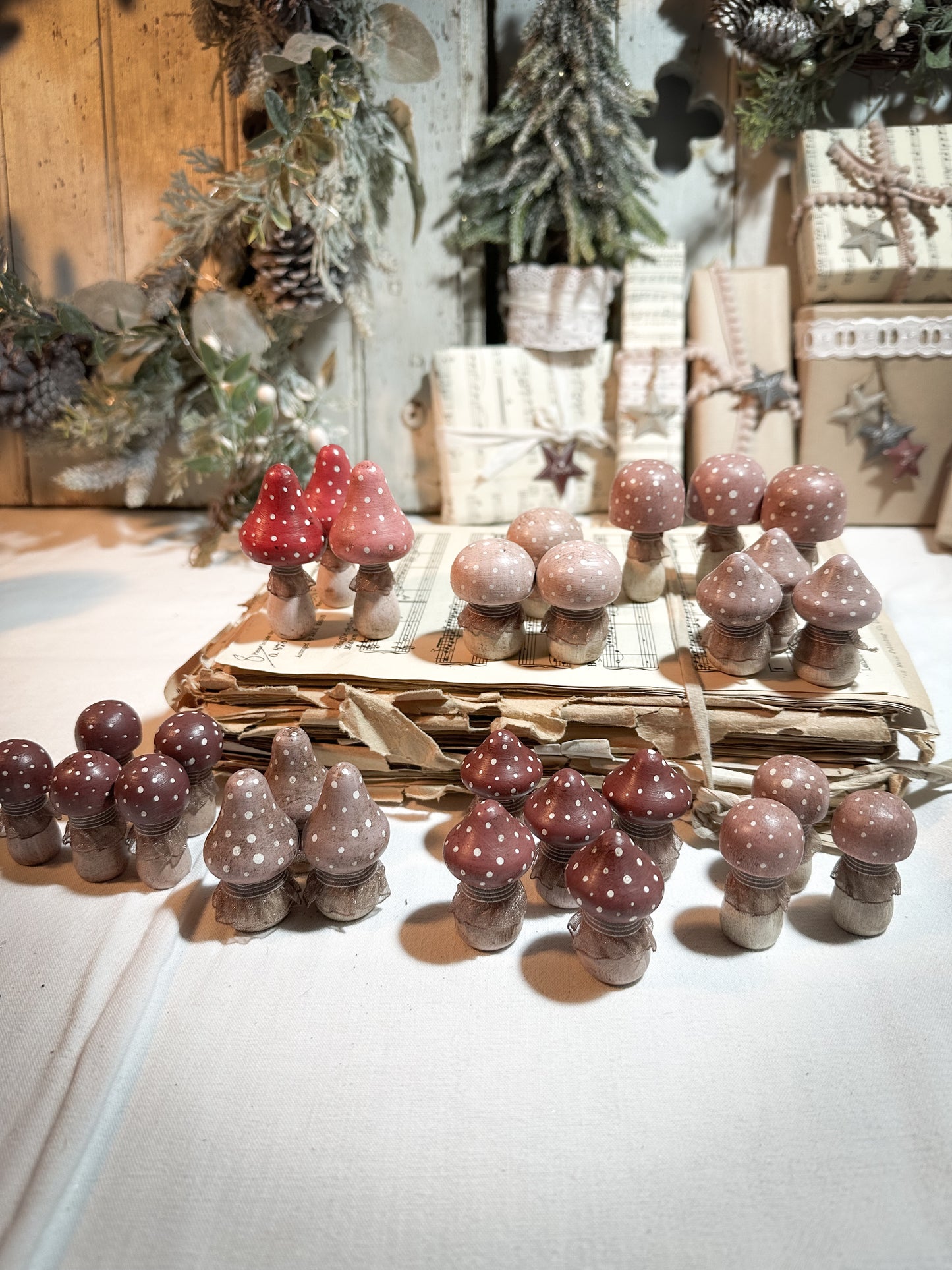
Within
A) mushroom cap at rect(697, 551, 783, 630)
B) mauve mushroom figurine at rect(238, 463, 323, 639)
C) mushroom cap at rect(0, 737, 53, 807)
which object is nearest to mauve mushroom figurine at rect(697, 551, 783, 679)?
mushroom cap at rect(697, 551, 783, 630)

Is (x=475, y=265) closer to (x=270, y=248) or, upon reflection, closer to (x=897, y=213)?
(x=270, y=248)

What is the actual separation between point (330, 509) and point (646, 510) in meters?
0.38

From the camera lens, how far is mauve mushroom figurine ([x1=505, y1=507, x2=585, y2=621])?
117 cm

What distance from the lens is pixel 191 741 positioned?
1.01m

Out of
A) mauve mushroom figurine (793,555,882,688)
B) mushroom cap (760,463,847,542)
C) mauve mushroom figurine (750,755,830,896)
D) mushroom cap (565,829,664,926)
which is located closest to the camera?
mushroom cap (565,829,664,926)

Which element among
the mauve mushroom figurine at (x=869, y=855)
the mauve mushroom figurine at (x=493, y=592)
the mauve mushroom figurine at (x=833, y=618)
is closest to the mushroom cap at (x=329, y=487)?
the mauve mushroom figurine at (x=493, y=592)

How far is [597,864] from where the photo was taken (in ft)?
2.72

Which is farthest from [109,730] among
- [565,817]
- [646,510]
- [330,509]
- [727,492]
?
[727,492]

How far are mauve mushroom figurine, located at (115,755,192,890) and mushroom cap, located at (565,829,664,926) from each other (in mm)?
382

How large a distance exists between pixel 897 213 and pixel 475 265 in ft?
2.40

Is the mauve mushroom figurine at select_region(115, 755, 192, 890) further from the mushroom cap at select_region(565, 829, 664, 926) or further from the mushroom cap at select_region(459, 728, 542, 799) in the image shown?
the mushroom cap at select_region(565, 829, 664, 926)

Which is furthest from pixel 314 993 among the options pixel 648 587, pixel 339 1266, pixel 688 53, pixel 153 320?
pixel 688 53

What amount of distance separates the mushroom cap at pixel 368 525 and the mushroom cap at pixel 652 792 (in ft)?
1.20

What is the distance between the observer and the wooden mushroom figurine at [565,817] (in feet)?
2.96
